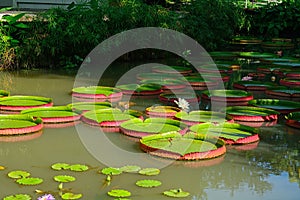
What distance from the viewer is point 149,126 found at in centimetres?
542

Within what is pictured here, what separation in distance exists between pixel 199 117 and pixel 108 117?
0.93 m

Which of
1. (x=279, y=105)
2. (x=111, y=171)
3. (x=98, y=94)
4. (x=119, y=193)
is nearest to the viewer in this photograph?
(x=119, y=193)

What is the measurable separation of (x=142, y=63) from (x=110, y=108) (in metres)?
4.60

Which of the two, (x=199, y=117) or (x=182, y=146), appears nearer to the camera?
(x=182, y=146)

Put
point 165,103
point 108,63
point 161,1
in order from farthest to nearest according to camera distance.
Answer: point 161,1 → point 108,63 → point 165,103

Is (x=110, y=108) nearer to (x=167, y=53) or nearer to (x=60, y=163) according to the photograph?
(x=60, y=163)

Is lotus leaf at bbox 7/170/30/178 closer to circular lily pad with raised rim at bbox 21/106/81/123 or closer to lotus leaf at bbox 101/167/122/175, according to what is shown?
lotus leaf at bbox 101/167/122/175

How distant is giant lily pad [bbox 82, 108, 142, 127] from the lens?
557 centimetres

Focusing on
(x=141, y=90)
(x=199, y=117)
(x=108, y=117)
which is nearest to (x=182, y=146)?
(x=199, y=117)

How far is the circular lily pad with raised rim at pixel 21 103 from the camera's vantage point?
→ 603 cm

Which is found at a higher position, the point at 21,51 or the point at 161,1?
the point at 161,1

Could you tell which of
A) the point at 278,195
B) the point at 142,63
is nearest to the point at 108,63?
the point at 142,63

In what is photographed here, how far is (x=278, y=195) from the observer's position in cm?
402

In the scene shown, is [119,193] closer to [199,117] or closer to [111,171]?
[111,171]
